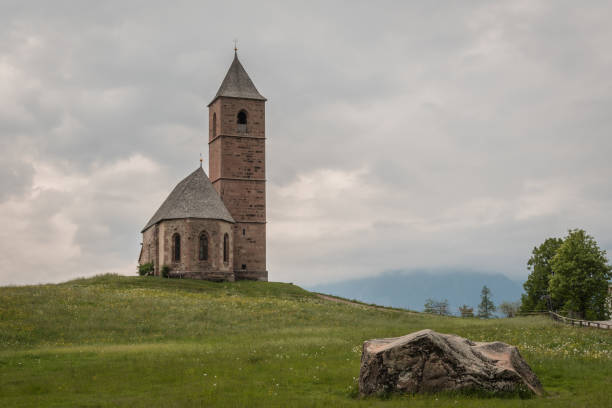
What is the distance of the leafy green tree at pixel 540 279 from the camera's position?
7550 centimetres

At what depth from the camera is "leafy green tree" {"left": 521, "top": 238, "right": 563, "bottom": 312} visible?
7550 cm

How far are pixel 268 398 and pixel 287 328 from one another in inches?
815

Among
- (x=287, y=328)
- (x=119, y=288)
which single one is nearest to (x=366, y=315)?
(x=287, y=328)

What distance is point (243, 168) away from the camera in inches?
3036

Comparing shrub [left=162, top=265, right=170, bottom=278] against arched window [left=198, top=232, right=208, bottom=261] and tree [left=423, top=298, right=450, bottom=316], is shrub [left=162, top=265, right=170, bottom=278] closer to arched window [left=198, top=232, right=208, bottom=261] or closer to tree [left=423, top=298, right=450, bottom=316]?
arched window [left=198, top=232, right=208, bottom=261]

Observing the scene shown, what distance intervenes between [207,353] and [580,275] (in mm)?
48006

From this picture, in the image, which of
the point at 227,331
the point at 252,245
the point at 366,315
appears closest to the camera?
the point at 227,331

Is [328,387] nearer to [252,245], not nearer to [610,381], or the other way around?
[610,381]

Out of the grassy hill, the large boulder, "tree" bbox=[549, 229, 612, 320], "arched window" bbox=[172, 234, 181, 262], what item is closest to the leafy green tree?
"tree" bbox=[549, 229, 612, 320]

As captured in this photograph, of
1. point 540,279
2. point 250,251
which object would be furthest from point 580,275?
point 250,251

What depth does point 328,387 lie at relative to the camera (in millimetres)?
20719

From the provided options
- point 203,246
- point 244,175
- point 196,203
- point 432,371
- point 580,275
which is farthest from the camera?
point 244,175

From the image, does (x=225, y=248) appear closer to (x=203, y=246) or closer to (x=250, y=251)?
(x=203, y=246)

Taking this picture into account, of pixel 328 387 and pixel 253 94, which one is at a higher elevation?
pixel 253 94
